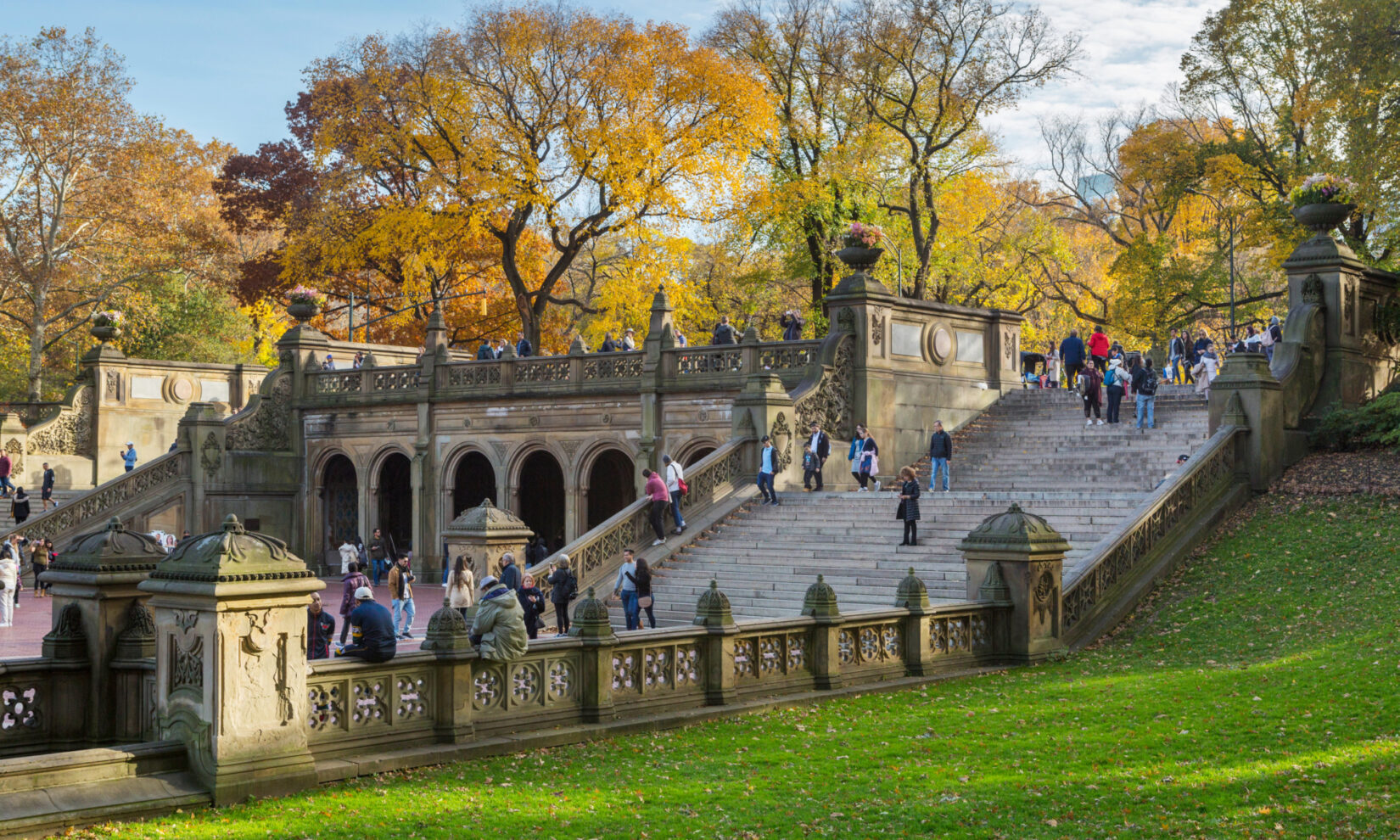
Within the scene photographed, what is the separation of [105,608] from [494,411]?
2337 centimetres

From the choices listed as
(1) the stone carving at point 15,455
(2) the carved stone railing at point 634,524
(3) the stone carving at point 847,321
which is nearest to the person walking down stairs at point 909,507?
(2) the carved stone railing at point 634,524

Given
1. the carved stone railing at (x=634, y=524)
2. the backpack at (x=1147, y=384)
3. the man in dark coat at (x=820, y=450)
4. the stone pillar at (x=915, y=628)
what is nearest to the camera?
the stone pillar at (x=915, y=628)

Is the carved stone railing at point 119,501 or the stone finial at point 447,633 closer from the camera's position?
the stone finial at point 447,633

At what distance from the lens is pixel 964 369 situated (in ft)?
101

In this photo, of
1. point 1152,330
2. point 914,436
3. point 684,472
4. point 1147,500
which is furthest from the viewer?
point 1152,330

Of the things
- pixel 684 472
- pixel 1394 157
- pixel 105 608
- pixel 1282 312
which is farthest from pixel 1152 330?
pixel 105 608

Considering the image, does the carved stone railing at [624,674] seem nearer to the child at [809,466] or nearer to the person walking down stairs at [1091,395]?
the child at [809,466]

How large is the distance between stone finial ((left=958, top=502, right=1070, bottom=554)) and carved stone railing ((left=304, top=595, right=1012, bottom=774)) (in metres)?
0.72

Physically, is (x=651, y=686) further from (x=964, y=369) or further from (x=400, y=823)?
(x=964, y=369)

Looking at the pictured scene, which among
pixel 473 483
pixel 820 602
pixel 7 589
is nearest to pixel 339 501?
pixel 473 483

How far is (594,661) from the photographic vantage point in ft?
40.7

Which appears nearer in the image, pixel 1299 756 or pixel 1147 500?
pixel 1299 756

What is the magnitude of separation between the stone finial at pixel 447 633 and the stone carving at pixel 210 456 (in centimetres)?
2687

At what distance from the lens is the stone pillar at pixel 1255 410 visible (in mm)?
22922
